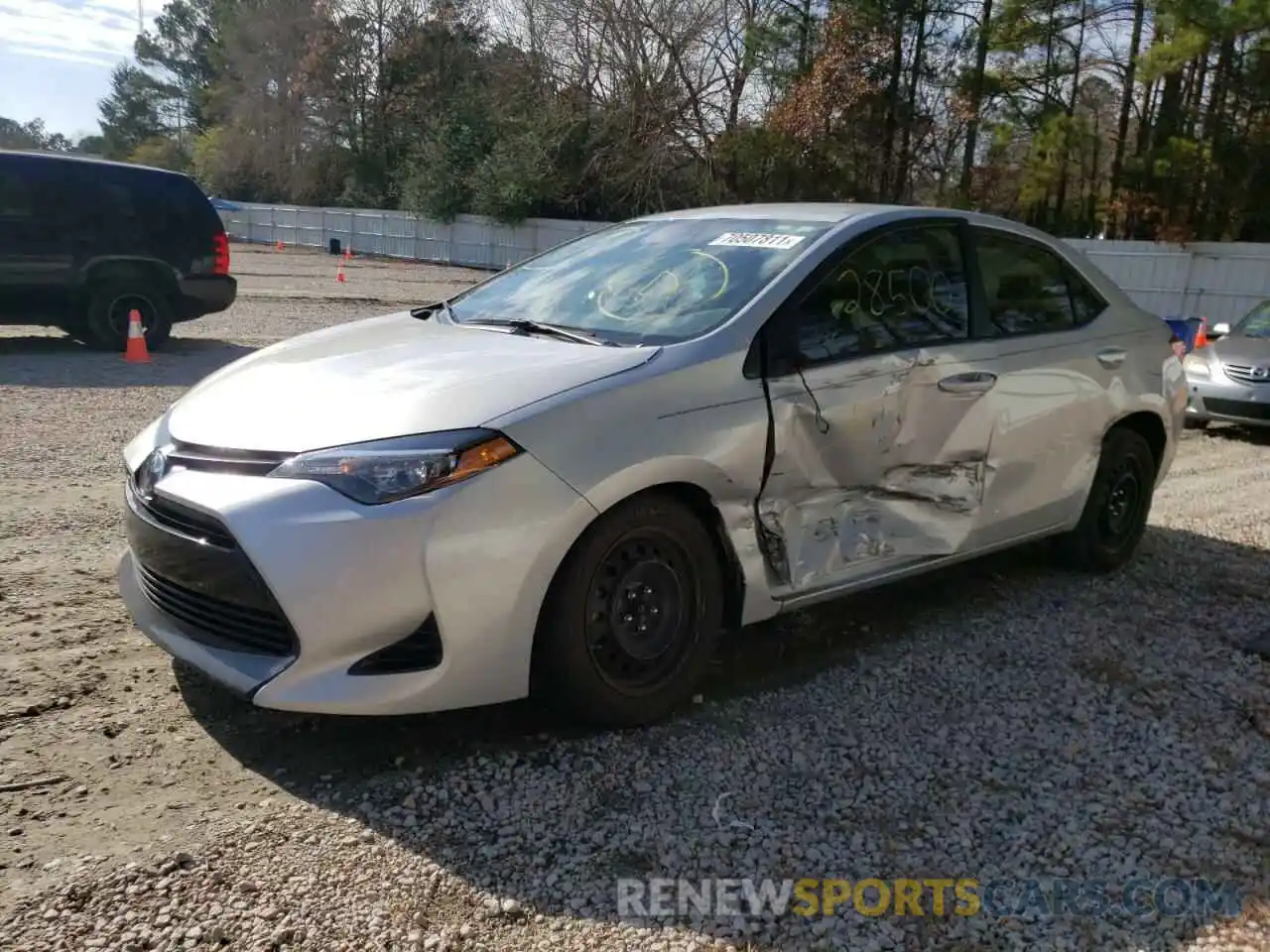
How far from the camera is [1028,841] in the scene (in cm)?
307

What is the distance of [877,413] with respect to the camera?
13.3 ft

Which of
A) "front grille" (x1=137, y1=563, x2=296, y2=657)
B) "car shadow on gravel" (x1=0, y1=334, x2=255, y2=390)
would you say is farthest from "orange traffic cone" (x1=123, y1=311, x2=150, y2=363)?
"front grille" (x1=137, y1=563, x2=296, y2=657)

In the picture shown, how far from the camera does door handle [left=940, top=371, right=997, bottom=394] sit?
4.34 meters

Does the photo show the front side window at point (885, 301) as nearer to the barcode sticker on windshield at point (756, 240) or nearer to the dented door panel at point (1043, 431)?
the barcode sticker on windshield at point (756, 240)

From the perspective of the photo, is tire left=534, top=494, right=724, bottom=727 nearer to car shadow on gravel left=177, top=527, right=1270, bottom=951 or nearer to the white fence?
car shadow on gravel left=177, top=527, right=1270, bottom=951

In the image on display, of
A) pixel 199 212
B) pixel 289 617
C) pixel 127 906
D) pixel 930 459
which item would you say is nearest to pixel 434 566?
pixel 289 617

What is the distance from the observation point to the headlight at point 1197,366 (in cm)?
1011

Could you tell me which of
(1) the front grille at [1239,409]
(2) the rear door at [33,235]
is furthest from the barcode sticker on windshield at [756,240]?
(2) the rear door at [33,235]

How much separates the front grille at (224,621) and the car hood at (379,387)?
45 cm

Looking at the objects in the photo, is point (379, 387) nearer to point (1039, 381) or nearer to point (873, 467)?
point (873, 467)

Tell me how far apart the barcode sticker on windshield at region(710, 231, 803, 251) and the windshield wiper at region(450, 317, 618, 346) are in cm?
79

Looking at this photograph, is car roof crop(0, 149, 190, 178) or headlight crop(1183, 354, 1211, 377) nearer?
headlight crop(1183, 354, 1211, 377)

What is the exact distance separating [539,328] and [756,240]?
94cm

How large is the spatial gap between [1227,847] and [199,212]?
11.1 m
